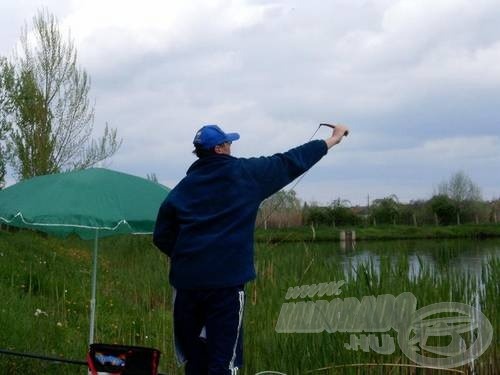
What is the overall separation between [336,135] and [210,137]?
558mm

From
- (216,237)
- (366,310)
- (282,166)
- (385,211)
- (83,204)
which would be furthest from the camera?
(385,211)

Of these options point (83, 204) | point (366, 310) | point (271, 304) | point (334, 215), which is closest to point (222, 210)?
point (83, 204)

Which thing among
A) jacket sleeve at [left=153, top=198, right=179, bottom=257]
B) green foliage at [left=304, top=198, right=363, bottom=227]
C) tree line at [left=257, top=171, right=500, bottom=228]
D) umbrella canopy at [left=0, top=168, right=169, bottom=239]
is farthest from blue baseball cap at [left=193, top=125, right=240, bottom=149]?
tree line at [left=257, top=171, right=500, bottom=228]

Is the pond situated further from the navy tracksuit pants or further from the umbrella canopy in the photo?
the navy tracksuit pants

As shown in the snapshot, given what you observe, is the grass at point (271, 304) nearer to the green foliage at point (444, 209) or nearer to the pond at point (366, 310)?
the pond at point (366, 310)

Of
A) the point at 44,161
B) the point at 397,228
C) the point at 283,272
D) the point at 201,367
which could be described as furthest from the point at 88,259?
the point at 397,228

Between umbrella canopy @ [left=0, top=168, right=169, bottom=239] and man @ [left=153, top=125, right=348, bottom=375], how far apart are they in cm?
92

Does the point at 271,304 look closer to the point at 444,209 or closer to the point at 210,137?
the point at 210,137

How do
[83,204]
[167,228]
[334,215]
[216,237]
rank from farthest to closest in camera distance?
[334,215]
[83,204]
[167,228]
[216,237]

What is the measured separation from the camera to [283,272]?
666 centimetres

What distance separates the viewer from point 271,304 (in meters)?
5.76

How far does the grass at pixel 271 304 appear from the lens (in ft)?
16.2

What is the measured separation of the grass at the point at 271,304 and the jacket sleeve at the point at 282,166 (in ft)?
6.90

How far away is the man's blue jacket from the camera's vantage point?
9.57 ft
